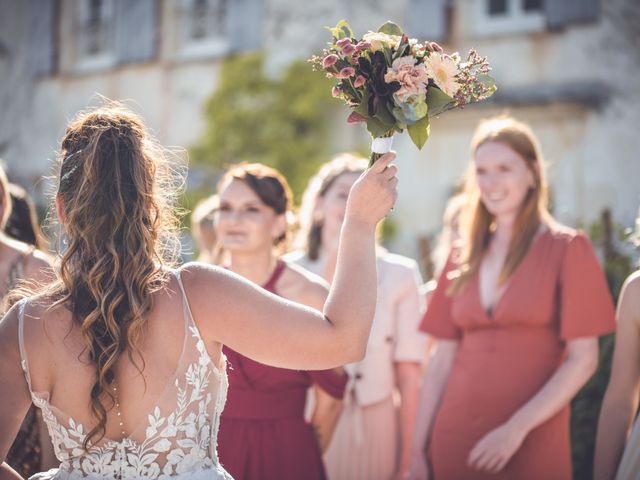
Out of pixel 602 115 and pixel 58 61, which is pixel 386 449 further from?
pixel 58 61

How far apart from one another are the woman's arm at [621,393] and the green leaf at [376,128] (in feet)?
4.46

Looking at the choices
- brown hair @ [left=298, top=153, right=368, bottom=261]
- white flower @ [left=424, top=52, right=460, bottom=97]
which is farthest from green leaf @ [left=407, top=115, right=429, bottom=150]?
brown hair @ [left=298, top=153, right=368, bottom=261]

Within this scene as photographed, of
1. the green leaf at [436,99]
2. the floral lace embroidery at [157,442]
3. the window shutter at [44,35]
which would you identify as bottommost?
the floral lace embroidery at [157,442]

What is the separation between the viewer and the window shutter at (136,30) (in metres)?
12.2

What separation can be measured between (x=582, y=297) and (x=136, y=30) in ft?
33.8

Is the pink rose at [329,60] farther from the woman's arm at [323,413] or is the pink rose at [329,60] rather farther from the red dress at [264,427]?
the woman's arm at [323,413]

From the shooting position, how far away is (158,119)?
1215cm

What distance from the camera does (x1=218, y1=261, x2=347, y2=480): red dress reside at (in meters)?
3.56

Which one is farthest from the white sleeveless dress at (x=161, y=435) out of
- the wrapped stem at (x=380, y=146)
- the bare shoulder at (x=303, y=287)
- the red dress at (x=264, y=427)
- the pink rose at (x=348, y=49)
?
the bare shoulder at (x=303, y=287)

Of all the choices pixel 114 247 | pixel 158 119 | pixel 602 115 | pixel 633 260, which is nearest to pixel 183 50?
pixel 158 119

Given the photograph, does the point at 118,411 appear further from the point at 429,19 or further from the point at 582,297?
the point at 429,19

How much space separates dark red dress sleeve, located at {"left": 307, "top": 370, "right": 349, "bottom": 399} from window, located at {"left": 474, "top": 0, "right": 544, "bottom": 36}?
6985mm

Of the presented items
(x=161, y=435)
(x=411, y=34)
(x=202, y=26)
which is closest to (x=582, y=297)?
(x=161, y=435)

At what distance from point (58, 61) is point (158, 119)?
2469mm
